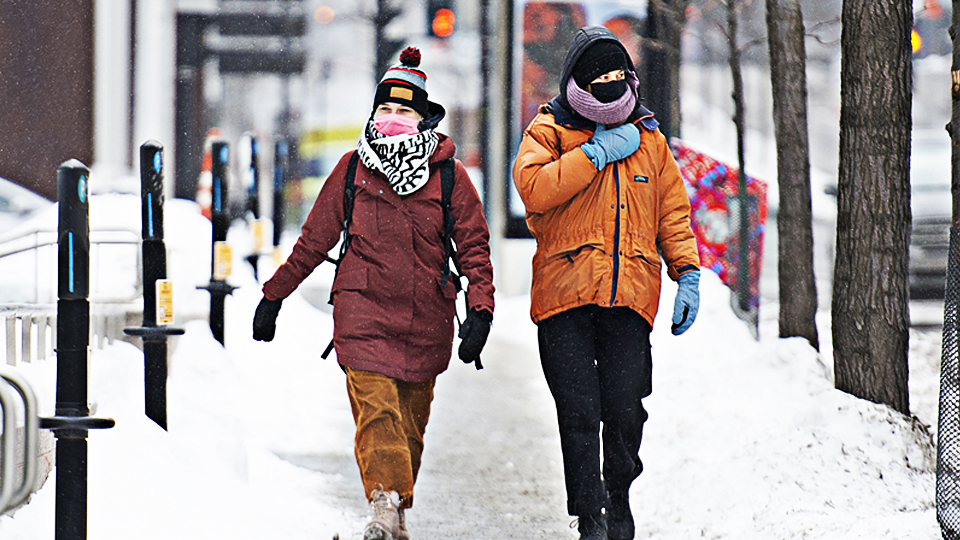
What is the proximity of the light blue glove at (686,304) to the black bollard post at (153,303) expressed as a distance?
243cm

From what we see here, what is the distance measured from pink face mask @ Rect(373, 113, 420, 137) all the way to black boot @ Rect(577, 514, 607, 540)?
61.8 inches

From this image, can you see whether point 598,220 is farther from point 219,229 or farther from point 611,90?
point 219,229

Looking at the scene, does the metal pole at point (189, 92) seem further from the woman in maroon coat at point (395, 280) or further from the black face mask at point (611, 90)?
the black face mask at point (611, 90)

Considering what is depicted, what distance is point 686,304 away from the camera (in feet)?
13.7

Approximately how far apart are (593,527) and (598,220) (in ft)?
3.61

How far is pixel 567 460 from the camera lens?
417cm

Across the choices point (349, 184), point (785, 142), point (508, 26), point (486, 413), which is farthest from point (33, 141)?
point (349, 184)

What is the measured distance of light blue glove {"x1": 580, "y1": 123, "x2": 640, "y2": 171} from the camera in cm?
409

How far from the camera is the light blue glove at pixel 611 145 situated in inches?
161

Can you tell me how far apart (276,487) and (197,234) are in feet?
16.4

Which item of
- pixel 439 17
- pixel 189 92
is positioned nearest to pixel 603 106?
pixel 439 17

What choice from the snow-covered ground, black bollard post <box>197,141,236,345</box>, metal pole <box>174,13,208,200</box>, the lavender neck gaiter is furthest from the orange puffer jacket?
metal pole <box>174,13,208,200</box>

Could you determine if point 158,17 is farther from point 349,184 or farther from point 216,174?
point 349,184

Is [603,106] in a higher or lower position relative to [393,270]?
higher
